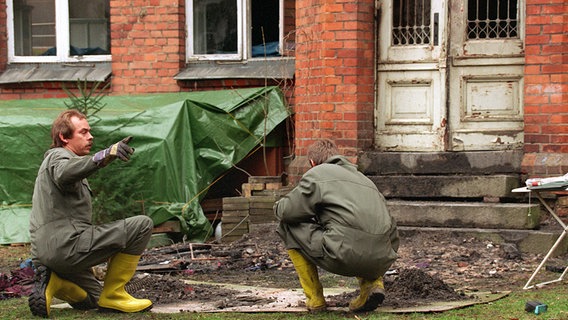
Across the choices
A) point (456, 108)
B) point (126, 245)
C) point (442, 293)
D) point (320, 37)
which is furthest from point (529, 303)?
point (320, 37)

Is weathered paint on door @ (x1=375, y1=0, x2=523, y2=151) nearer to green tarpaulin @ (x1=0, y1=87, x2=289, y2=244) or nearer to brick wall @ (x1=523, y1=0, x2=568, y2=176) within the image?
brick wall @ (x1=523, y1=0, x2=568, y2=176)

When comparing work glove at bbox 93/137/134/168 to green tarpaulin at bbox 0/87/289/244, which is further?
green tarpaulin at bbox 0/87/289/244

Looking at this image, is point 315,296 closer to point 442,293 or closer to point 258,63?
point 442,293

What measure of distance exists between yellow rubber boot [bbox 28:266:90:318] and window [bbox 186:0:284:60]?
6101 mm

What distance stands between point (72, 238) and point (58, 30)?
303 inches

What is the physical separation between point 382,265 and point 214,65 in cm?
674

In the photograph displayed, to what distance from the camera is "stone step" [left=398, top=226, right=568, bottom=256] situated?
31.9 ft

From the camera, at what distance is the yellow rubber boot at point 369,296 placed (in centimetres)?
701

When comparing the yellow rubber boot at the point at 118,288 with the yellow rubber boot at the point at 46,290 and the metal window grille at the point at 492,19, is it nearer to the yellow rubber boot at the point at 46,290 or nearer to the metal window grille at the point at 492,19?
the yellow rubber boot at the point at 46,290

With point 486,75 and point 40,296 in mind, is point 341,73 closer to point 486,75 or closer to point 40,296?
point 486,75

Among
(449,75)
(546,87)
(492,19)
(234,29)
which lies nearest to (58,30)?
(234,29)

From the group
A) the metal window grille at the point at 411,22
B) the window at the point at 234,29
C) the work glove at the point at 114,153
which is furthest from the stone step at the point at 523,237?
the work glove at the point at 114,153

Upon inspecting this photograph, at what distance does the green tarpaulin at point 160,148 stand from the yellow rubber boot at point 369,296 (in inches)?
171

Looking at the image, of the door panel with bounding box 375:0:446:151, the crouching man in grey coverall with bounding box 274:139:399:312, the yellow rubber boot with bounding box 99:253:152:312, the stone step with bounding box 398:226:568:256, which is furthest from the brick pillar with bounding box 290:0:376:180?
the yellow rubber boot with bounding box 99:253:152:312
